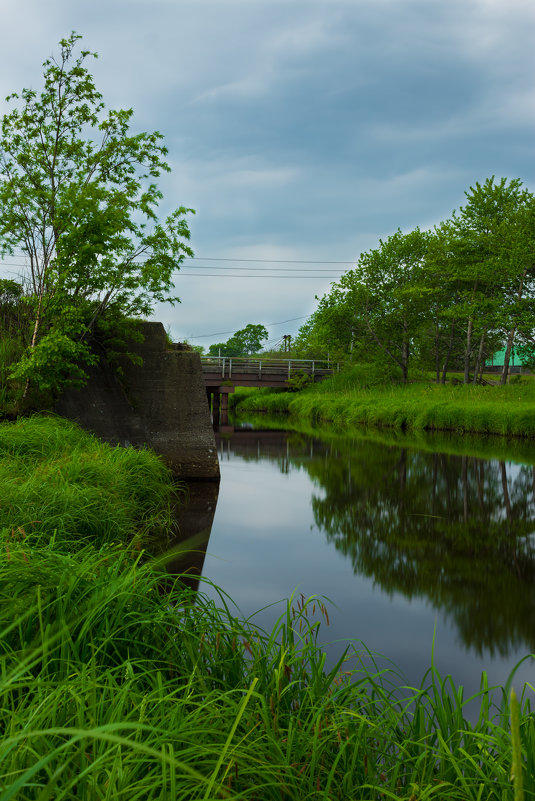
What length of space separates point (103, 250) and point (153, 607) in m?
6.23

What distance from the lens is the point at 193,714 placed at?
1.78m

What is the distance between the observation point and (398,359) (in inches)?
1169

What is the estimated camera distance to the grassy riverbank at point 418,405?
687 inches

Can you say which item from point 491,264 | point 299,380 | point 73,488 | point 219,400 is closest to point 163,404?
point 73,488

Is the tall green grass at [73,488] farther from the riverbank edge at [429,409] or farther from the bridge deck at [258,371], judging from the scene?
the bridge deck at [258,371]

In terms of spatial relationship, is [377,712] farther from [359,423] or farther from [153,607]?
[359,423]

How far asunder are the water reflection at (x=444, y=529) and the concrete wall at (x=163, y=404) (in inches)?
81.3

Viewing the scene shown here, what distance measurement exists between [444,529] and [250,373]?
27.8m

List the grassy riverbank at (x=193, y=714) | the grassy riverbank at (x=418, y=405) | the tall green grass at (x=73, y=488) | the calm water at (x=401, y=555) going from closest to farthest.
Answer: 1. the grassy riverbank at (x=193, y=714)
2. the calm water at (x=401, y=555)
3. the tall green grass at (x=73, y=488)
4. the grassy riverbank at (x=418, y=405)

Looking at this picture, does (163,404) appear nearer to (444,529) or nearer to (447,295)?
(444,529)

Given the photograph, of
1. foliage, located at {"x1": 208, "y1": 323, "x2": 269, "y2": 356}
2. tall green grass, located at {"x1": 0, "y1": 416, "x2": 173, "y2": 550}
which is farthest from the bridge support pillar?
foliage, located at {"x1": 208, "y1": 323, "x2": 269, "y2": 356}

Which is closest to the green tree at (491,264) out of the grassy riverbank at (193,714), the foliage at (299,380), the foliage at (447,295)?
the foliage at (447,295)

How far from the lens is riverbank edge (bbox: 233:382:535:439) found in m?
17.2

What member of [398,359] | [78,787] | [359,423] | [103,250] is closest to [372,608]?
[78,787]
